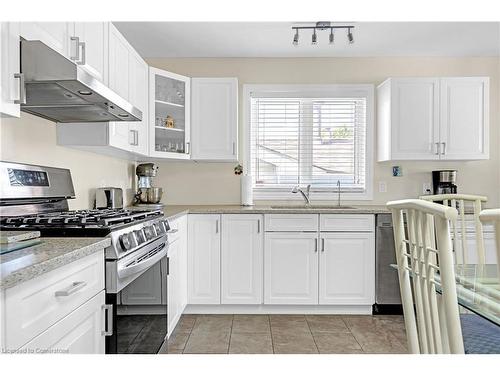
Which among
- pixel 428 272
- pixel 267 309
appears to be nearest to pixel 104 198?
pixel 267 309

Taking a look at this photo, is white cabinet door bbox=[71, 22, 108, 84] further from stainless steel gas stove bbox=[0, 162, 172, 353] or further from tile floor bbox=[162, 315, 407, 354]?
tile floor bbox=[162, 315, 407, 354]

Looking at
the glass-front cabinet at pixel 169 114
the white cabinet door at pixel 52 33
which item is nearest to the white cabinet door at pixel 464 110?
the glass-front cabinet at pixel 169 114

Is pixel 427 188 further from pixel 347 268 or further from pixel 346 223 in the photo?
pixel 347 268

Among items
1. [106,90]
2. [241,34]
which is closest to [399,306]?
[241,34]

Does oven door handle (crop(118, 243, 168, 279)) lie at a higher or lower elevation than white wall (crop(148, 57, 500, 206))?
lower

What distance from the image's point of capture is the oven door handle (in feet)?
5.76

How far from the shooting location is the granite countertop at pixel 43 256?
1.01 m

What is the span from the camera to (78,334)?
1385 mm

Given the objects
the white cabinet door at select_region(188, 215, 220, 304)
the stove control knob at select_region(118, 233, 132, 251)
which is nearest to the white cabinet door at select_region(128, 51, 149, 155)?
the white cabinet door at select_region(188, 215, 220, 304)

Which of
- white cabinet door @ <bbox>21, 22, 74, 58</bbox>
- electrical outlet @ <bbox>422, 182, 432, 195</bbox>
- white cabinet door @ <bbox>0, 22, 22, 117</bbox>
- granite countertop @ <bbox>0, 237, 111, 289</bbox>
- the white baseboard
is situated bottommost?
the white baseboard

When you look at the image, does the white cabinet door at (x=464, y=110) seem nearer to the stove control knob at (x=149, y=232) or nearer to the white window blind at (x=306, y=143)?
the white window blind at (x=306, y=143)

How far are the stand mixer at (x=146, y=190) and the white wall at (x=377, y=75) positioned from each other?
10.8 inches

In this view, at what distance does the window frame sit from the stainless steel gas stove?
1717 mm

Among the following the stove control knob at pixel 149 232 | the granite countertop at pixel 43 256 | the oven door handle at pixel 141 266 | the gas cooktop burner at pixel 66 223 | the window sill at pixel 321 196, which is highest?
the window sill at pixel 321 196
